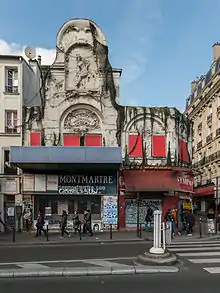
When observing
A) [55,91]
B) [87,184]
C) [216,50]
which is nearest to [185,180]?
[87,184]

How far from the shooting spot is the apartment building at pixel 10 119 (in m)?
23.1

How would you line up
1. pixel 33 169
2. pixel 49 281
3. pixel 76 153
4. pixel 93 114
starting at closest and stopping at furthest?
pixel 49 281
pixel 76 153
pixel 33 169
pixel 93 114

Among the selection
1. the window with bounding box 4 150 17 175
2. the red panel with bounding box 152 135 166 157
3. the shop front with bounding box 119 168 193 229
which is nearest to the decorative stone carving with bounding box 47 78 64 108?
the window with bounding box 4 150 17 175

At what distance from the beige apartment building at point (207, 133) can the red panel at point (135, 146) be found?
1884 cm

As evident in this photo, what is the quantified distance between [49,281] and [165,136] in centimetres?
1677

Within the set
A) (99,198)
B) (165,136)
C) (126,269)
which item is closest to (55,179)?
(99,198)

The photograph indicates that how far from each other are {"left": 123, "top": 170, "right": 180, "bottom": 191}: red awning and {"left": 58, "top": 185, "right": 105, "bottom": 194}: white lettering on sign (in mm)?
1724

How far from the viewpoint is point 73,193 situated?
902 inches

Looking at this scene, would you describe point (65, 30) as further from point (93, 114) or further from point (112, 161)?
point (112, 161)

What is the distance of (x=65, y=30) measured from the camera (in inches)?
963

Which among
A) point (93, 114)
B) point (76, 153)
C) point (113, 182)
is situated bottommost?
point (113, 182)

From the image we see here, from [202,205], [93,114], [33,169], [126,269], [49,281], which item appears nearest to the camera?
[49,281]

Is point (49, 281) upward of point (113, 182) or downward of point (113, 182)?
downward

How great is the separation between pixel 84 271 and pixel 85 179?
44.8ft
